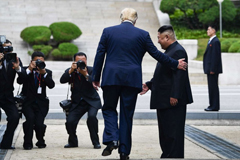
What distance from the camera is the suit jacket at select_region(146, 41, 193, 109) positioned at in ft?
21.1

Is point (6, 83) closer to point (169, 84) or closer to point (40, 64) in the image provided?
point (40, 64)

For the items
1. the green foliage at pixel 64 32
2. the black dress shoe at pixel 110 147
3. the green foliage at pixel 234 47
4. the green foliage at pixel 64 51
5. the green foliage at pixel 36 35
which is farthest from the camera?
the green foliage at pixel 64 32

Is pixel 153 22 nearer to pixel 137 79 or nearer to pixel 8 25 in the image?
pixel 8 25

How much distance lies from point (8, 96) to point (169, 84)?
2779mm

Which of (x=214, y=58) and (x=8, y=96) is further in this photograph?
(x=214, y=58)

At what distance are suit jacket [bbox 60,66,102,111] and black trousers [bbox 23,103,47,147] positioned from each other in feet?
1.83

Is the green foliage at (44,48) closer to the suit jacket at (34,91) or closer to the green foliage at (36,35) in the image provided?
the green foliage at (36,35)

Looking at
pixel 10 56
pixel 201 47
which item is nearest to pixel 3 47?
pixel 10 56

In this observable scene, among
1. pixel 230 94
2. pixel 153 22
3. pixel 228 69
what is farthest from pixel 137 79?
pixel 153 22

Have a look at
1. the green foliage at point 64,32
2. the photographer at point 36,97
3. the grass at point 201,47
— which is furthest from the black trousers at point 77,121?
the green foliage at point 64,32

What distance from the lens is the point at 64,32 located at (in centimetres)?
2427

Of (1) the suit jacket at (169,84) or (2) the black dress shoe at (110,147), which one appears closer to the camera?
(2) the black dress shoe at (110,147)

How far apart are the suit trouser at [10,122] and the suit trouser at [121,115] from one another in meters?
2.17

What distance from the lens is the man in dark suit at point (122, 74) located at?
6121 millimetres
